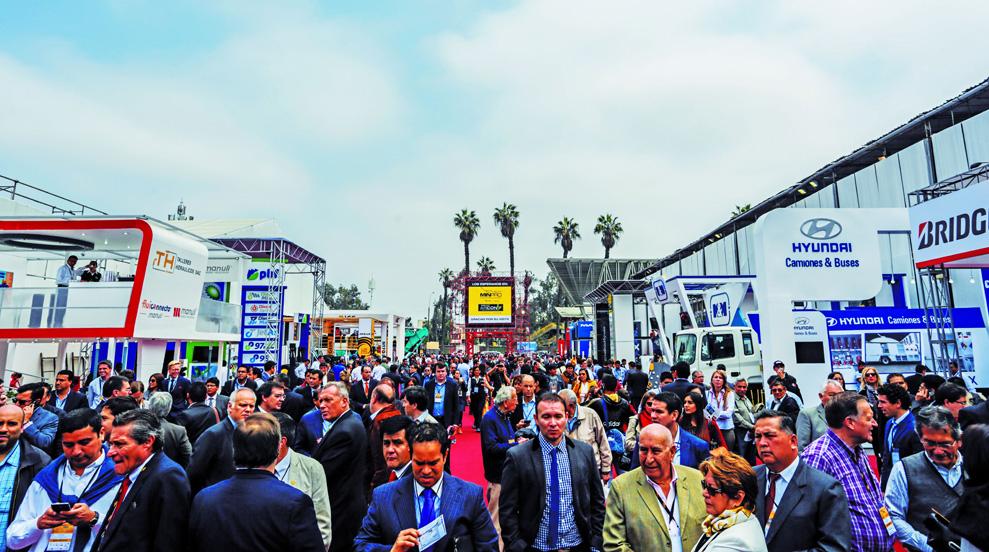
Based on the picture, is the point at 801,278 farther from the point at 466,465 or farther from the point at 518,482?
the point at 518,482

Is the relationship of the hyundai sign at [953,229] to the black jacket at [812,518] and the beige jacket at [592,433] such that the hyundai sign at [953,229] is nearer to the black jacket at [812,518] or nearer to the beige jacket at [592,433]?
the beige jacket at [592,433]

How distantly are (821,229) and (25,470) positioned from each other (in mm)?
13367

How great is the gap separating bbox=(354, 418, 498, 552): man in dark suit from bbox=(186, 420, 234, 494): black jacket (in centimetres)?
164

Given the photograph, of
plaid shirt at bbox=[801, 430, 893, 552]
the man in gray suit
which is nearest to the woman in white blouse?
the man in gray suit

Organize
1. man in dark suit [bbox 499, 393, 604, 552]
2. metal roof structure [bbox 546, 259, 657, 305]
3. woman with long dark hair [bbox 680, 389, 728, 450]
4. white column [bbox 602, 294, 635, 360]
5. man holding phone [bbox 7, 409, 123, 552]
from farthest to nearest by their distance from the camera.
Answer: metal roof structure [bbox 546, 259, 657, 305]
white column [bbox 602, 294, 635, 360]
woman with long dark hair [bbox 680, 389, 728, 450]
man in dark suit [bbox 499, 393, 604, 552]
man holding phone [bbox 7, 409, 123, 552]

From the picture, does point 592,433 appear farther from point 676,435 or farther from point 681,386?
point 681,386

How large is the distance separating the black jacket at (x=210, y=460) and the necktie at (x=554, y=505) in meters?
2.13

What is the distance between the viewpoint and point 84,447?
9.97ft

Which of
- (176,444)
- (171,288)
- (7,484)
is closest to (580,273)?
(171,288)

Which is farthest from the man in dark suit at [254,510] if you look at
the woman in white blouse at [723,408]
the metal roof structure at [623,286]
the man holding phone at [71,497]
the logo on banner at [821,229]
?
the metal roof structure at [623,286]

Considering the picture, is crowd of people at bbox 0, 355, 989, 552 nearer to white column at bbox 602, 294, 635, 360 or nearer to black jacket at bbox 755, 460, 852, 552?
black jacket at bbox 755, 460, 852, 552

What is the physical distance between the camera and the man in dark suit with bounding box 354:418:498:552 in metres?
2.54

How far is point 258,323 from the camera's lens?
59.0ft

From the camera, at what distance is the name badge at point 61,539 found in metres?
2.71
